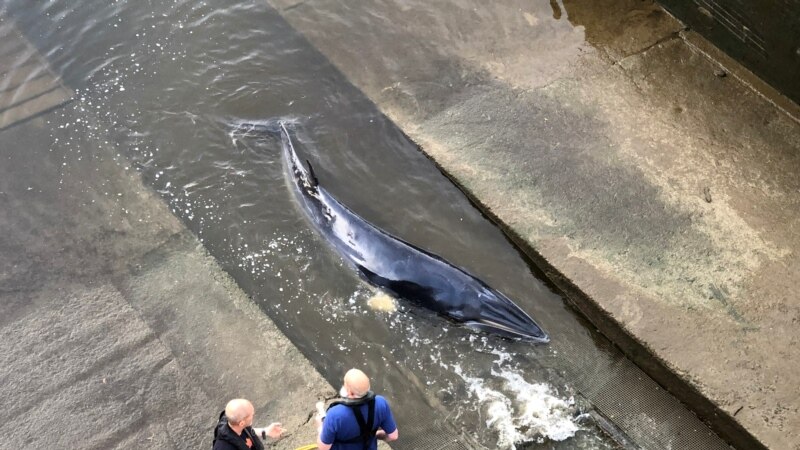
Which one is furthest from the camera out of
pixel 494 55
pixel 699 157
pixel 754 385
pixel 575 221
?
pixel 494 55

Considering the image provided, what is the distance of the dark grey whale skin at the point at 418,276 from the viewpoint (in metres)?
6.37

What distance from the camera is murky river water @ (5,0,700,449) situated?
613cm

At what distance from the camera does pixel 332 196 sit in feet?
24.0

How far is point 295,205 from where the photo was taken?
24.5 ft

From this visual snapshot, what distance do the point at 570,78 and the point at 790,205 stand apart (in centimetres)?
275

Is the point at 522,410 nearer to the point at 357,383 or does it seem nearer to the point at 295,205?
the point at 357,383

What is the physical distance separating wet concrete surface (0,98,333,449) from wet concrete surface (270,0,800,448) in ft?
8.97

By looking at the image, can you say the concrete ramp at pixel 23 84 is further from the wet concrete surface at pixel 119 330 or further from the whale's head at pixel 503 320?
the whale's head at pixel 503 320

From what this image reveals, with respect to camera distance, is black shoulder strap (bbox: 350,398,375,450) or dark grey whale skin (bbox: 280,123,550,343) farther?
dark grey whale skin (bbox: 280,123,550,343)

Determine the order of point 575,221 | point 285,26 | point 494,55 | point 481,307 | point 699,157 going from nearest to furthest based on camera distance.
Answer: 1. point 481,307
2. point 575,221
3. point 699,157
4. point 494,55
5. point 285,26

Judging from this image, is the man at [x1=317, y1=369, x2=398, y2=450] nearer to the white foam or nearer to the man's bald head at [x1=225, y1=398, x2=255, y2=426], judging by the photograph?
the man's bald head at [x1=225, y1=398, x2=255, y2=426]

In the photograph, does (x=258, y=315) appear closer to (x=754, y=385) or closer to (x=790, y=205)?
(x=754, y=385)

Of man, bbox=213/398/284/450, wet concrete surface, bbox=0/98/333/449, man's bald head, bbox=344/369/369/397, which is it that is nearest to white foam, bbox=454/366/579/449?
wet concrete surface, bbox=0/98/333/449

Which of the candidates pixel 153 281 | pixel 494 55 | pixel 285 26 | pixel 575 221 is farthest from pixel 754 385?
pixel 285 26
